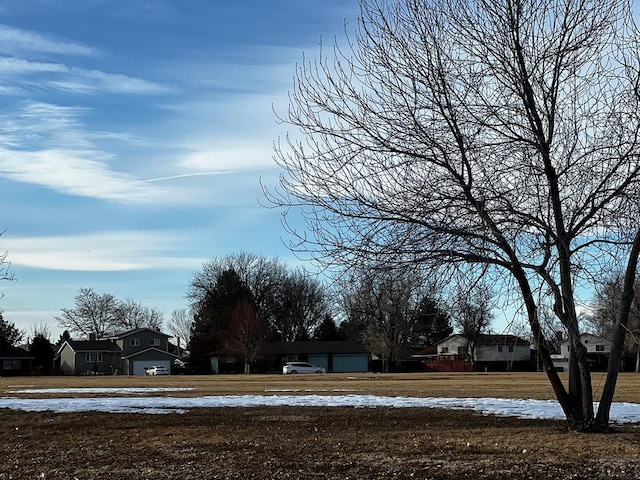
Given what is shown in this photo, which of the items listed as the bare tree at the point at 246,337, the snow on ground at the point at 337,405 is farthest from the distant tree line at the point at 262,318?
the snow on ground at the point at 337,405

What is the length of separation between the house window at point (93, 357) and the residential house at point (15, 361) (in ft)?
22.0

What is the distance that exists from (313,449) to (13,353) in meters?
96.4

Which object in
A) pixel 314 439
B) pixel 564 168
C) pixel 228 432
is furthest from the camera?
pixel 228 432

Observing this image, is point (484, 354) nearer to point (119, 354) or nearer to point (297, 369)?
point (297, 369)

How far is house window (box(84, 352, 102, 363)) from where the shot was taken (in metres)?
99.4

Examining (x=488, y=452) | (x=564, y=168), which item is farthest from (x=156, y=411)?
(x=564, y=168)

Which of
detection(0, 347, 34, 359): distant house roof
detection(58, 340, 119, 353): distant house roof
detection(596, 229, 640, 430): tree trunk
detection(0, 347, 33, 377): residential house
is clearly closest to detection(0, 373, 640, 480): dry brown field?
detection(596, 229, 640, 430): tree trunk

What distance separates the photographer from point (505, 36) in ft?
40.7

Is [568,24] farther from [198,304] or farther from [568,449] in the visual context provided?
[198,304]

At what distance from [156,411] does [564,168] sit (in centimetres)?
1160

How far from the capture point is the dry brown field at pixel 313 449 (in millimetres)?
10414

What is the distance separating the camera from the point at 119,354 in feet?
328

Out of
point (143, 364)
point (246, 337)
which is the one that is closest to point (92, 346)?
point (143, 364)

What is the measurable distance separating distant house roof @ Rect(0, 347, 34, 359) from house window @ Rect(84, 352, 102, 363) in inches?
265
